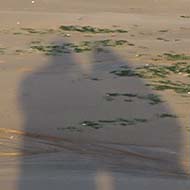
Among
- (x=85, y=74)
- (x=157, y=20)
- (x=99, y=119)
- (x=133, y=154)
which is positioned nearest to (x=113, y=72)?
(x=85, y=74)

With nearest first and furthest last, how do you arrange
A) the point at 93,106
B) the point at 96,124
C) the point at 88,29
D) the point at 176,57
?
the point at 96,124 < the point at 93,106 < the point at 176,57 < the point at 88,29

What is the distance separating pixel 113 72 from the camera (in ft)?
33.7

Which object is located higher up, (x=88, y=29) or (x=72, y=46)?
(x=72, y=46)

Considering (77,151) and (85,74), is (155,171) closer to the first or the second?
(77,151)

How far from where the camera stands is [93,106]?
8.41 metres

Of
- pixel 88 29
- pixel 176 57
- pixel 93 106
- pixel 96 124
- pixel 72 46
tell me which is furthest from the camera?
pixel 88 29

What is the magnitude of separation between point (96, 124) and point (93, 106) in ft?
2.14

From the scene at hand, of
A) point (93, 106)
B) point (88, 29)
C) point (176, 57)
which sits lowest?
point (88, 29)

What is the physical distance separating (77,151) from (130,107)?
1.70 metres

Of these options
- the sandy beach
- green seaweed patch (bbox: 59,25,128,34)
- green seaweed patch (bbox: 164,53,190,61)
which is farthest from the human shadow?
green seaweed patch (bbox: 59,25,128,34)

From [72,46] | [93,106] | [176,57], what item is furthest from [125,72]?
[72,46]

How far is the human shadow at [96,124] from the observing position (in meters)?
6.60

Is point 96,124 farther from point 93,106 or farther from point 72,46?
point 72,46

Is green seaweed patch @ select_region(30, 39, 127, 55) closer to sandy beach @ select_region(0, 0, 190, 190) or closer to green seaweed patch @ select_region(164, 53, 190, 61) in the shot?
sandy beach @ select_region(0, 0, 190, 190)
